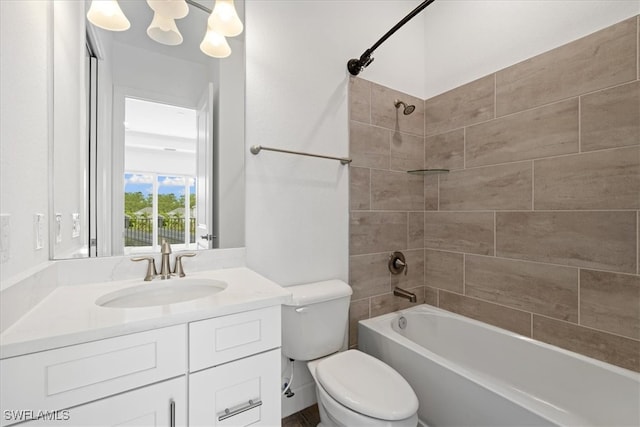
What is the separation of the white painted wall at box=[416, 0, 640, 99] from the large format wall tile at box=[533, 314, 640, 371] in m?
1.45

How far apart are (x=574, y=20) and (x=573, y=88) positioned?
349 mm

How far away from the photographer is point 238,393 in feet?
2.84

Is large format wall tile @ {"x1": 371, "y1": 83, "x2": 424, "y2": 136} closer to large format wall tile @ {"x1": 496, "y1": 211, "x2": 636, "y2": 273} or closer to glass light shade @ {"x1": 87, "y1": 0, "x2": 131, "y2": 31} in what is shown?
large format wall tile @ {"x1": 496, "y1": 211, "x2": 636, "y2": 273}

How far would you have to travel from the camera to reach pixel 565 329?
143 centimetres

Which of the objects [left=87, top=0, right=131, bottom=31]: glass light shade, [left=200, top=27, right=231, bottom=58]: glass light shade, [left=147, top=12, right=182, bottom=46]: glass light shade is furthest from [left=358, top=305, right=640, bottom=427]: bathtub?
[left=87, top=0, right=131, bottom=31]: glass light shade

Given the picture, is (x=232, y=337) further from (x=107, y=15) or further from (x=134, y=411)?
(x=107, y=15)

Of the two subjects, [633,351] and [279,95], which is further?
[279,95]

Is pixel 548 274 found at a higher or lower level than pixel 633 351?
higher

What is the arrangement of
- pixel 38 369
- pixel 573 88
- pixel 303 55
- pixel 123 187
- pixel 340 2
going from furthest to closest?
1. pixel 340 2
2. pixel 303 55
3. pixel 573 88
4. pixel 123 187
5. pixel 38 369

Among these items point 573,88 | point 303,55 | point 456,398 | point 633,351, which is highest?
point 303,55

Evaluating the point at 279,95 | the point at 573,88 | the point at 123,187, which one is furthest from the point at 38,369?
the point at 573,88

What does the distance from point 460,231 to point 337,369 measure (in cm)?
123

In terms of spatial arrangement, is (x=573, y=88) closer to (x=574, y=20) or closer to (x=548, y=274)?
(x=574, y=20)

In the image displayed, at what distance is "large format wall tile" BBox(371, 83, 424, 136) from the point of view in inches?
74.5
